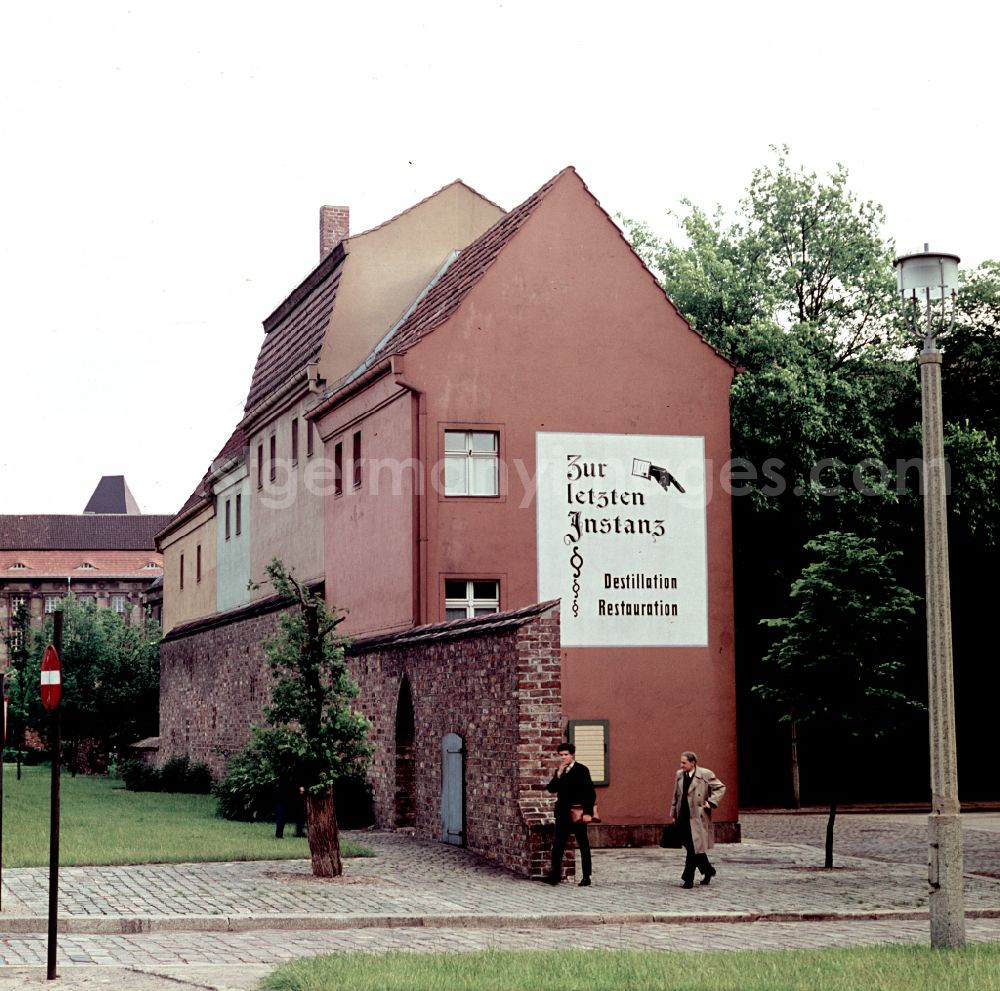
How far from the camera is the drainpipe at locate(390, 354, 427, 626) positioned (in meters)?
26.3

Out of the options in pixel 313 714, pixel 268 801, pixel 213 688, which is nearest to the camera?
pixel 313 714

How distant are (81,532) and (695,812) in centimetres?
10777

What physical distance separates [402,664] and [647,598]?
4234 mm

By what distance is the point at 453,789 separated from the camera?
2306 cm

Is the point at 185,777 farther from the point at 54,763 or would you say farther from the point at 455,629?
the point at 54,763

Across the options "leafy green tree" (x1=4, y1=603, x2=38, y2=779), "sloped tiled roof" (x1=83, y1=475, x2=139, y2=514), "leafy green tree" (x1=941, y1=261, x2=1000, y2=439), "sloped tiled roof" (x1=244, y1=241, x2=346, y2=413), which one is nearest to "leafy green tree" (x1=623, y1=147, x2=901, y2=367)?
"leafy green tree" (x1=941, y1=261, x2=1000, y2=439)

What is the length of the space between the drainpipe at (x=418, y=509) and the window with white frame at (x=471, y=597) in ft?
1.72

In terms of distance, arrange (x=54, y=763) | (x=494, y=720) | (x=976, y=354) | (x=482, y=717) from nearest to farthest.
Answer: (x=54, y=763), (x=494, y=720), (x=482, y=717), (x=976, y=354)

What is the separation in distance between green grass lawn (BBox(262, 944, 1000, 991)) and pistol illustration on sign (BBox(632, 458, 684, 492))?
1490cm

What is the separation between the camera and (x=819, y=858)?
23.5 m

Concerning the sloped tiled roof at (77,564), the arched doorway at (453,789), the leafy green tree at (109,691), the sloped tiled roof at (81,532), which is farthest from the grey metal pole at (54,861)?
the sloped tiled roof at (81,532)

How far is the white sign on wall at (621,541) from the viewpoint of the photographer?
26.8 m

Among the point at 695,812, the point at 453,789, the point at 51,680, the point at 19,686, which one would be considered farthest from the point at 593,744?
the point at 19,686

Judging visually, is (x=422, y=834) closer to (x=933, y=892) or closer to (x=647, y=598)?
(x=647, y=598)
